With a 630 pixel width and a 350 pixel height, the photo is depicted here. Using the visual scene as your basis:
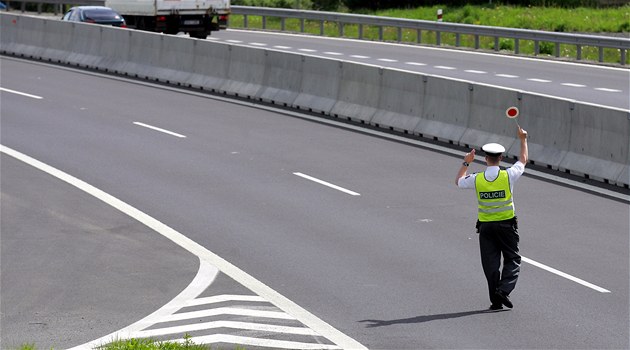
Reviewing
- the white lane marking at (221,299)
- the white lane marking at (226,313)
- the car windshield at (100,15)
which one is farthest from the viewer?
the car windshield at (100,15)

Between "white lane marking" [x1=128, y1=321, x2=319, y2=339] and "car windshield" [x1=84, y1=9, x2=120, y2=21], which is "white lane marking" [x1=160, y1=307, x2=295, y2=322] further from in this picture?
"car windshield" [x1=84, y1=9, x2=120, y2=21]

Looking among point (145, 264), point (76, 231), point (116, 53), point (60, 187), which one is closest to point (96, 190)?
point (60, 187)

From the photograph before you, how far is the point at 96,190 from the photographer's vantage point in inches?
700

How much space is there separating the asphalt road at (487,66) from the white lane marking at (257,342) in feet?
58.6

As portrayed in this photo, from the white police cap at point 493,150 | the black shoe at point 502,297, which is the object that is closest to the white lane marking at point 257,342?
the black shoe at point 502,297

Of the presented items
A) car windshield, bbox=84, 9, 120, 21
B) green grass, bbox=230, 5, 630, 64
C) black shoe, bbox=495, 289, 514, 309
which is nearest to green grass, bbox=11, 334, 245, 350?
black shoe, bbox=495, 289, 514, 309

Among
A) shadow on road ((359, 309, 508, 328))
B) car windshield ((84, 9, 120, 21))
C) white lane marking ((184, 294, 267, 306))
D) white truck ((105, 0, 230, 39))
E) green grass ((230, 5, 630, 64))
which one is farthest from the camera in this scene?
white truck ((105, 0, 230, 39))

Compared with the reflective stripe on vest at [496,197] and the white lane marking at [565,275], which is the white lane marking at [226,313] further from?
the white lane marking at [565,275]

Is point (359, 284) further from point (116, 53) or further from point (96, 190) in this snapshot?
point (116, 53)

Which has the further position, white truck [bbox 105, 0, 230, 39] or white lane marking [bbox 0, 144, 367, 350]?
white truck [bbox 105, 0, 230, 39]

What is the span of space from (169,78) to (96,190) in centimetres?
1467

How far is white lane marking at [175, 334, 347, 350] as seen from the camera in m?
10.2

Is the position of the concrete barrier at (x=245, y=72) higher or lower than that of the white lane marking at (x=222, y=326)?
higher

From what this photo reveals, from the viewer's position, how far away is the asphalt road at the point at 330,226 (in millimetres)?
11344
